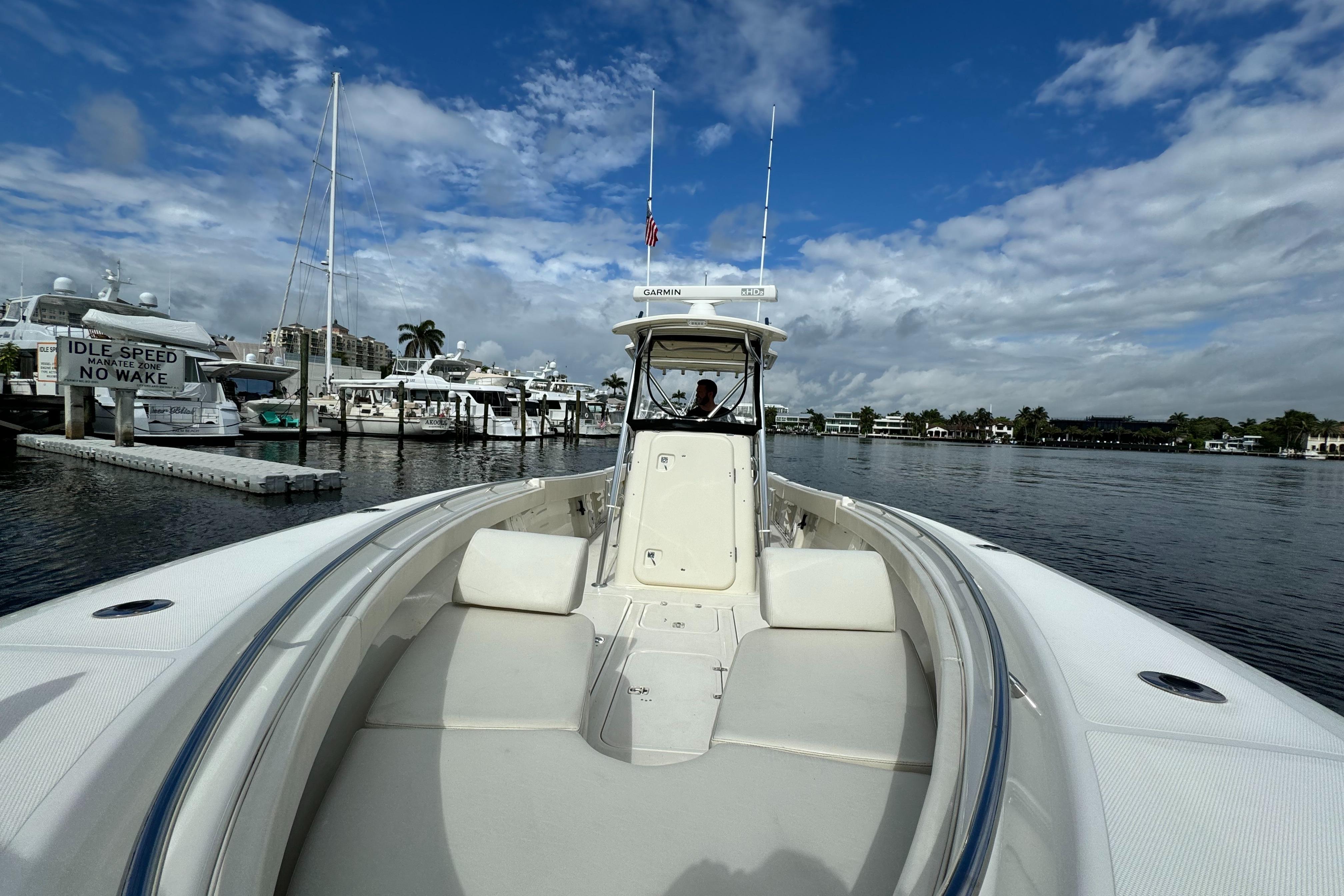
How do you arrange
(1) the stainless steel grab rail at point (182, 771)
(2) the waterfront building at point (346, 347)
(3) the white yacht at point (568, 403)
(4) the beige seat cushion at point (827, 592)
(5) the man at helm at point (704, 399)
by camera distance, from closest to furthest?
(1) the stainless steel grab rail at point (182, 771) < (4) the beige seat cushion at point (827, 592) < (5) the man at helm at point (704, 399) < (3) the white yacht at point (568, 403) < (2) the waterfront building at point (346, 347)

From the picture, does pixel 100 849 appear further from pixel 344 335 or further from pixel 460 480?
pixel 344 335

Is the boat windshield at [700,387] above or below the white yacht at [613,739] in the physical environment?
above

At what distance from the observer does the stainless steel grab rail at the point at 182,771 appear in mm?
852

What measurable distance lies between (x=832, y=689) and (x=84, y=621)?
2029 millimetres

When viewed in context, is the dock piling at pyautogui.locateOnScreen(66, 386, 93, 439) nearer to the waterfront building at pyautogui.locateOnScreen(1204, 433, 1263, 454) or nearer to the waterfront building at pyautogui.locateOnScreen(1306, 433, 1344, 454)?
the waterfront building at pyautogui.locateOnScreen(1306, 433, 1344, 454)

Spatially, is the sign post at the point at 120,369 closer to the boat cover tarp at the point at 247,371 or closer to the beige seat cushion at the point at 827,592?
the boat cover tarp at the point at 247,371

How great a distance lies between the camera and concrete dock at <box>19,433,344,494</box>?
12961 mm

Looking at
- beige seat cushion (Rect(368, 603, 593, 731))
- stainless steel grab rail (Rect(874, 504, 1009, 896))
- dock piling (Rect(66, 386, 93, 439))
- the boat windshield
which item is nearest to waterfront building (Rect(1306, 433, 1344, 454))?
the boat windshield

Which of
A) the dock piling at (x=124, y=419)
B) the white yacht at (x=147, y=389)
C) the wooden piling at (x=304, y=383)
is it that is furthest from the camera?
the wooden piling at (x=304, y=383)

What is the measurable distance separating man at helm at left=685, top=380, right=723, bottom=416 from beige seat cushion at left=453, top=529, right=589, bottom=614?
2631 millimetres

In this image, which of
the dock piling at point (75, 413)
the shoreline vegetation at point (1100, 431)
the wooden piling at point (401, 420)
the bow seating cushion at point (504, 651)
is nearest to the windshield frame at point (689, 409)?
the bow seating cushion at point (504, 651)

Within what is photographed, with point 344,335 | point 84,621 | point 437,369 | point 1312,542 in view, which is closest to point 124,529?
point 84,621

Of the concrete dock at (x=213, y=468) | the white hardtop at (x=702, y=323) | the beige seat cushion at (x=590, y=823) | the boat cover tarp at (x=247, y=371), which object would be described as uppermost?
the boat cover tarp at (x=247, y=371)

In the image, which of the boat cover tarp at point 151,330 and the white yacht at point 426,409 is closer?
the boat cover tarp at point 151,330
